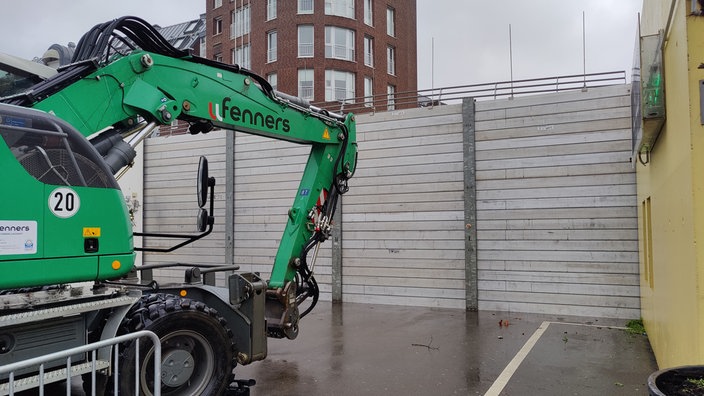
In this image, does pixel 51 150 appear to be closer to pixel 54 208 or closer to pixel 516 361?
pixel 54 208

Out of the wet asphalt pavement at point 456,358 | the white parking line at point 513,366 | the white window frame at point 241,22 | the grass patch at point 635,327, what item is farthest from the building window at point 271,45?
the grass patch at point 635,327

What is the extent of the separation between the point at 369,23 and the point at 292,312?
2417 cm

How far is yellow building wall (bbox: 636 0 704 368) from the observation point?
4.21 m

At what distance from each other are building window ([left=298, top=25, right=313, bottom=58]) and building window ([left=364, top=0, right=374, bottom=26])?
10.3 ft

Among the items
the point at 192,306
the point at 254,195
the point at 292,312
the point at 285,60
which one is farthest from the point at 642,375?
the point at 285,60

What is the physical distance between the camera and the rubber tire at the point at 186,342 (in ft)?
15.1

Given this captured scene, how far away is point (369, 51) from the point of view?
28.6 metres

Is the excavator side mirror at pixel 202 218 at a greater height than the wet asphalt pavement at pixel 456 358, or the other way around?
the excavator side mirror at pixel 202 218

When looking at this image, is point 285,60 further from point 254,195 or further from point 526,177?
point 526,177

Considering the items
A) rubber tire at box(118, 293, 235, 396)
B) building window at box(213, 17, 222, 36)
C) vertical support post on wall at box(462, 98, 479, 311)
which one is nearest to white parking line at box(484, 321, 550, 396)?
vertical support post on wall at box(462, 98, 479, 311)

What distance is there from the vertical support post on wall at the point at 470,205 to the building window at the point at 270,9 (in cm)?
1792

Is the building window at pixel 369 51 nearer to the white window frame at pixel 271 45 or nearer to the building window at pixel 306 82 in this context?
the building window at pixel 306 82

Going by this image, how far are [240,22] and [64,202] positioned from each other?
89.0ft

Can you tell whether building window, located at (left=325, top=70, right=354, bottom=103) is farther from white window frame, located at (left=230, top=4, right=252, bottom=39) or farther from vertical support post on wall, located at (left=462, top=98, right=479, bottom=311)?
vertical support post on wall, located at (left=462, top=98, right=479, bottom=311)
